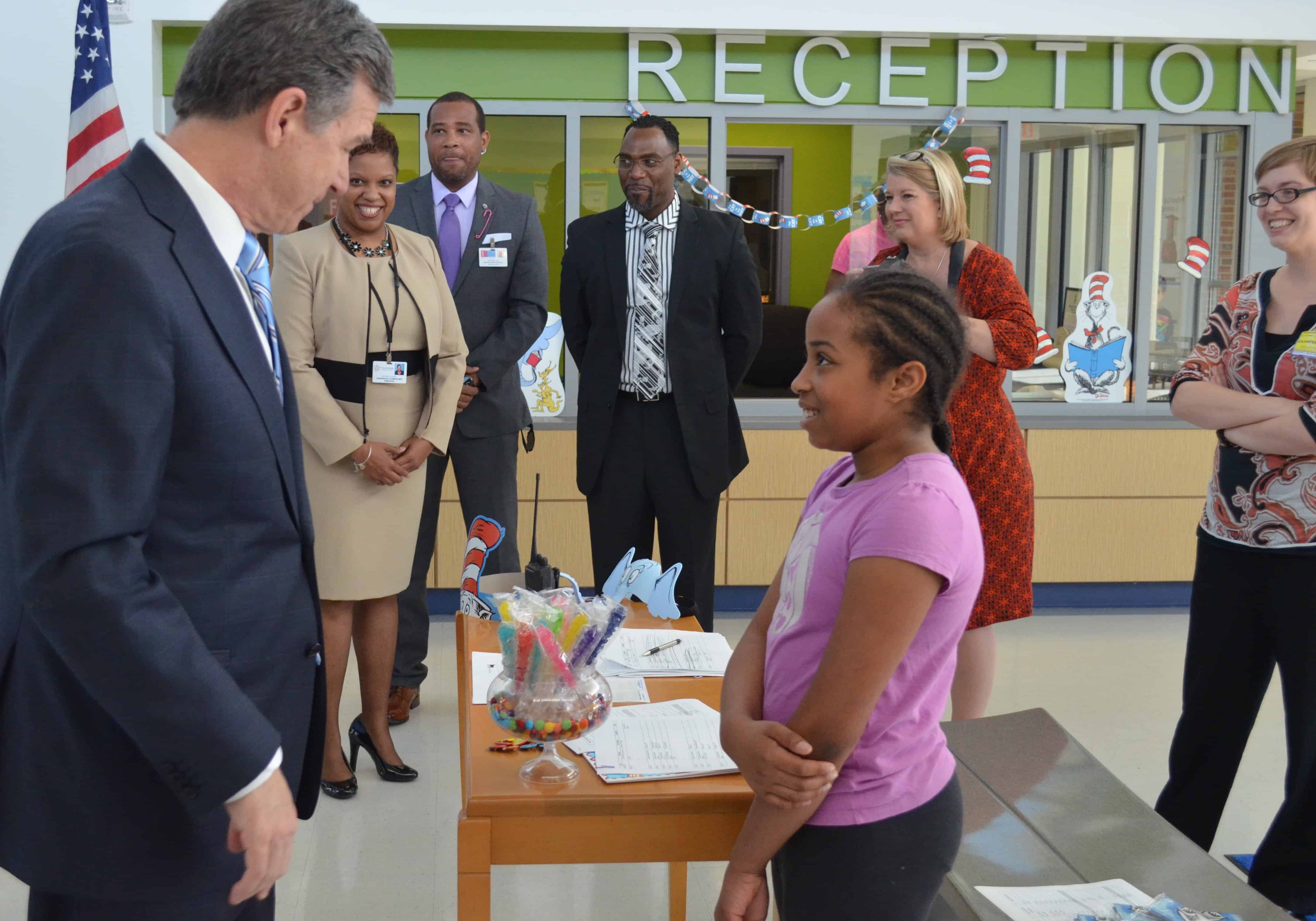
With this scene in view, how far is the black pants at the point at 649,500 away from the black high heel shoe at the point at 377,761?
82 cm

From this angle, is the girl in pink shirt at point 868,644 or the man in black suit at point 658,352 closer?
the girl in pink shirt at point 868,644

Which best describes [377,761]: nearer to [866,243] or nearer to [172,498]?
[172,498]

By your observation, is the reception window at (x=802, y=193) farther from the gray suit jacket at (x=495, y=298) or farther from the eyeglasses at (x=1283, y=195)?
the eyeglasses at (x=1283, y=195)

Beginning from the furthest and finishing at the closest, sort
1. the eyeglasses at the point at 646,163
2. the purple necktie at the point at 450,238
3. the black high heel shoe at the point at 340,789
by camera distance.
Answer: the purple necktie at the point at 450,238, the eyeglasses at the point at 646,163, the black high heel shoe at the point at 340,789

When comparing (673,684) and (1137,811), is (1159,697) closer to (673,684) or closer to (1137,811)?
(1137,811)

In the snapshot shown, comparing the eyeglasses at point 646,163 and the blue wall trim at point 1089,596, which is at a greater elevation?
the eyeglasses at point 646,163

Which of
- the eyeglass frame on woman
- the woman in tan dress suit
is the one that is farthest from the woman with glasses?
the woman in tan dress suit

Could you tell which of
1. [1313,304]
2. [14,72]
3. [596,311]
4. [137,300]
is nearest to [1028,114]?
[596,311]

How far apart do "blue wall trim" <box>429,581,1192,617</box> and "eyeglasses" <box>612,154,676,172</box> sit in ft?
7.33

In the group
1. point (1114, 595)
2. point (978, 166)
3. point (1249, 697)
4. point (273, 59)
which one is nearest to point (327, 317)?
point (273, 59)

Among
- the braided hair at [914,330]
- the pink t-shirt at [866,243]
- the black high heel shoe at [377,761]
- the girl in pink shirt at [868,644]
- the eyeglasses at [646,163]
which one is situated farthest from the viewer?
the pink t-shirt at [866,243]

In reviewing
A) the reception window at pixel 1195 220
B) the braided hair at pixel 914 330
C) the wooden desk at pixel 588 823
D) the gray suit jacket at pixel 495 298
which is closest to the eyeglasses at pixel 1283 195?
the braided hair at pixel 914 330

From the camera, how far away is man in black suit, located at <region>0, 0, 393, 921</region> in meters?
1.08

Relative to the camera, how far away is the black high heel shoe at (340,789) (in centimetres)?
323
